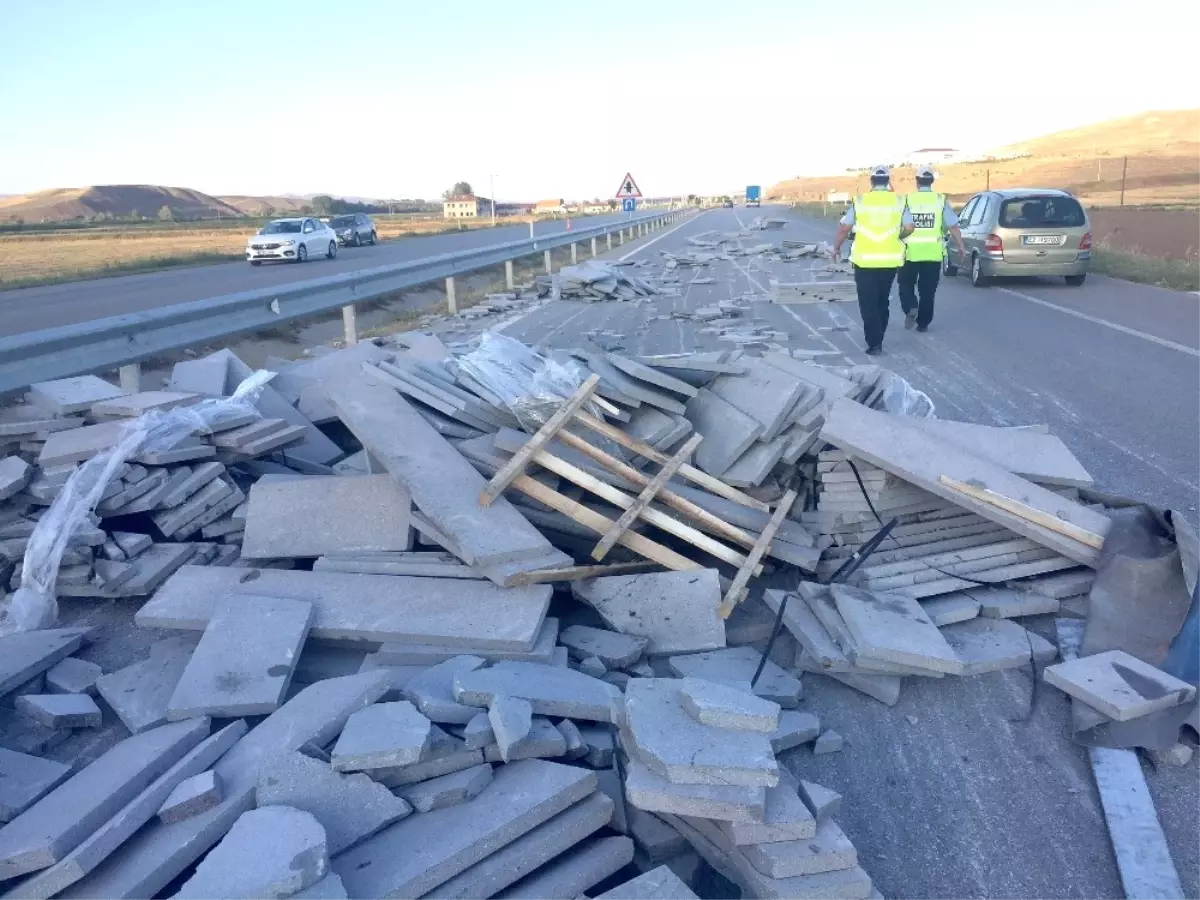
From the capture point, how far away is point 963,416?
7.96m

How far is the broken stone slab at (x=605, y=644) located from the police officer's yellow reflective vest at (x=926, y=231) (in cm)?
999

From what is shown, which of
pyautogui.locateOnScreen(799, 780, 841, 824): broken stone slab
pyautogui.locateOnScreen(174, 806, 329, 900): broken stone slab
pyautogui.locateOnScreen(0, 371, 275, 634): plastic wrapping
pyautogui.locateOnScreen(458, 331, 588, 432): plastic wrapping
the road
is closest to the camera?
pyautogui.locateOnScreen(174, 806, 329, 900): broken stone slab

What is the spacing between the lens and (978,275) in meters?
17.9

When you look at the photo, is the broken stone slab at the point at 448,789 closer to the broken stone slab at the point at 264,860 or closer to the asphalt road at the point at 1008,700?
the broken stone slab at the point at 264,860

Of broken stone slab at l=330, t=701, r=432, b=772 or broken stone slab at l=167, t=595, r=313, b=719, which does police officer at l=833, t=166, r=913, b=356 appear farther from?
broken stone slab at l=330, t=701, r=432, b=772

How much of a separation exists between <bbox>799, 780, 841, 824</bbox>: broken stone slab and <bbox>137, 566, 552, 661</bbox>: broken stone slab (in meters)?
1.39

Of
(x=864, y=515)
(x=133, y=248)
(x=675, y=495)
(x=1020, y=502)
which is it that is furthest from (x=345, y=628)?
(x=133, y=248)

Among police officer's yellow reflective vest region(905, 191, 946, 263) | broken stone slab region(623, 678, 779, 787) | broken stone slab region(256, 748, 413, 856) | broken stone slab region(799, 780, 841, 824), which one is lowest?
broken stone slab region(799, 780, 841, 824)

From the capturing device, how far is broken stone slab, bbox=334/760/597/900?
262cm

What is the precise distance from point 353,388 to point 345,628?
2.29 metres

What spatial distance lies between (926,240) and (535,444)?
31.1 ft

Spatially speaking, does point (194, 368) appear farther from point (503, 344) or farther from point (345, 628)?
point (345, 628)

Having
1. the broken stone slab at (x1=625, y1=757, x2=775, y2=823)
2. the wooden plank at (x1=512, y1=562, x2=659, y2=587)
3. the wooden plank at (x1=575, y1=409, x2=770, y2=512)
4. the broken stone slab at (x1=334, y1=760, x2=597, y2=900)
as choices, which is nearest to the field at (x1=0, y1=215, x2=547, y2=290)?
the wooden plank at (x1=575, y1=409, x2=770, y2=512)

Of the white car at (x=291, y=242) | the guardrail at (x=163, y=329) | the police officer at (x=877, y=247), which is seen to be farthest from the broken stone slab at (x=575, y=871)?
the white car at (x=291, y=242)
